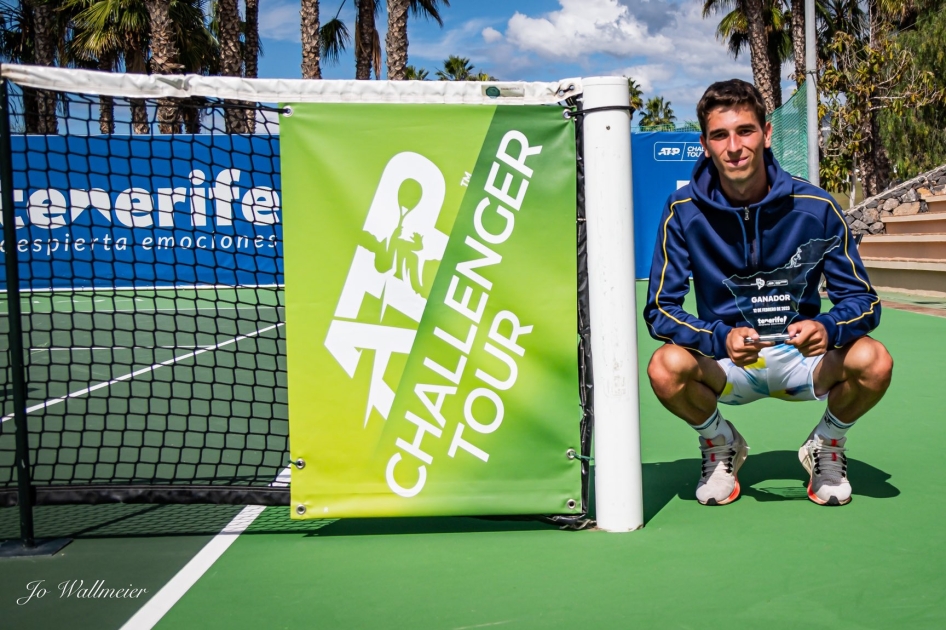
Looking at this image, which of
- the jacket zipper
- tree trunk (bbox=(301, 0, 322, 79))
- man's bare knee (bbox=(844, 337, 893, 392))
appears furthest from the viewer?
tree trunk (bbox=(301, 0, 322, 79))

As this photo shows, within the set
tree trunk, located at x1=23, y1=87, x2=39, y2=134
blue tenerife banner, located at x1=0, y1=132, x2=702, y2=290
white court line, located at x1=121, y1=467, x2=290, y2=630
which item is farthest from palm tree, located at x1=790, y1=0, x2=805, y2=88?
white court line, located at x1=121, y1=467, x2=290, y2=630

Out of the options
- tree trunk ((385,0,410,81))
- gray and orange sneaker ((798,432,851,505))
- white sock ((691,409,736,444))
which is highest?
tree trunk ((385,0,410,81))

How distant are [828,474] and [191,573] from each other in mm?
2429

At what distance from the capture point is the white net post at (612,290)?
3176 mm

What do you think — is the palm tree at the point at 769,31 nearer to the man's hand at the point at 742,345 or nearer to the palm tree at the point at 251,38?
the palm tree at the point at 251,38

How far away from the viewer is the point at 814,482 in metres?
3.59

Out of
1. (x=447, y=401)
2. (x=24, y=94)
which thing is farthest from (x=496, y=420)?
(x=24, y=94)

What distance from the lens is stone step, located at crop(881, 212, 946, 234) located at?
14285 mm

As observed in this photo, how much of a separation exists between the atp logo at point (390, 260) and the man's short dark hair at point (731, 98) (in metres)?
1.08

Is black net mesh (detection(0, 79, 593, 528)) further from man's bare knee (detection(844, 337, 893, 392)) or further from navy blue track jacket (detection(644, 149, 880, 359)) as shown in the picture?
man's bare knee (detection(844, 337, 893, 392))

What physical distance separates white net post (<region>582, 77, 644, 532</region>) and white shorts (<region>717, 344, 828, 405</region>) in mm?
595

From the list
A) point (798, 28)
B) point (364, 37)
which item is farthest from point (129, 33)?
point (798, 28)

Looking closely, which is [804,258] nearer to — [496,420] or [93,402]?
[496,420]

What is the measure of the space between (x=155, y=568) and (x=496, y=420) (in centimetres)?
129
